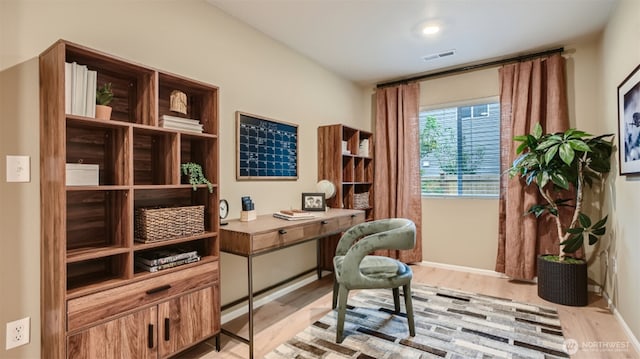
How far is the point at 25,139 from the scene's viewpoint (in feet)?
5.05

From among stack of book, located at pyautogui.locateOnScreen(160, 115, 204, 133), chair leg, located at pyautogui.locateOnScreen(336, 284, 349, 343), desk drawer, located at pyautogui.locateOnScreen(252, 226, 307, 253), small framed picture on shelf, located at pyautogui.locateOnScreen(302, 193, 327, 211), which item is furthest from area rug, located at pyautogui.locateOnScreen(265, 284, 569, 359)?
stack of book, located at pyautogui.locateOnScreen(160, 115, 204, 133)

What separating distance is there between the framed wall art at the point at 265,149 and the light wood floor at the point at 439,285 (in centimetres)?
118

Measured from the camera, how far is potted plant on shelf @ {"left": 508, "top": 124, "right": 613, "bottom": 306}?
2.72 meters

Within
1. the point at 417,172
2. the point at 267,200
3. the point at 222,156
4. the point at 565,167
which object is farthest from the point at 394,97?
the point at 222,156

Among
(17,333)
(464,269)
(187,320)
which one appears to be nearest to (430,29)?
(464,269)

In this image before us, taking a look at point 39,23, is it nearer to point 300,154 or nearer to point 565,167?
point 300,154

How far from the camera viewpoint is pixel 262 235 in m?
2.11

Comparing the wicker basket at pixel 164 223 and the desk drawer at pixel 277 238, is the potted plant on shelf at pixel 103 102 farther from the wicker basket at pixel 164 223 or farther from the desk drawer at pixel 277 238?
the desk drawer at pixel 277 238

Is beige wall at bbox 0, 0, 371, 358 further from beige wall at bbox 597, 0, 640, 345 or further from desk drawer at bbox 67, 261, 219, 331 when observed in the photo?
beige wall at bbox 597, 0, 640, 345

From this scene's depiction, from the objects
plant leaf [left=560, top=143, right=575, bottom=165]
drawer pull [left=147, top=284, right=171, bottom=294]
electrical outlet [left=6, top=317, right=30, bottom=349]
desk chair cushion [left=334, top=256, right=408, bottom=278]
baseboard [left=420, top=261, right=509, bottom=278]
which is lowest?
baseboard [left=420, top=261, right=509, bottom=278]

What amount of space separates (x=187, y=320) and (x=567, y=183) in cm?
329

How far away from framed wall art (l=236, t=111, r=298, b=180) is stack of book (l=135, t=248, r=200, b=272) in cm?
83

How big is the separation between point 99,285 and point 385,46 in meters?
3.09

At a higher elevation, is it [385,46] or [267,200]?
[385,46]
